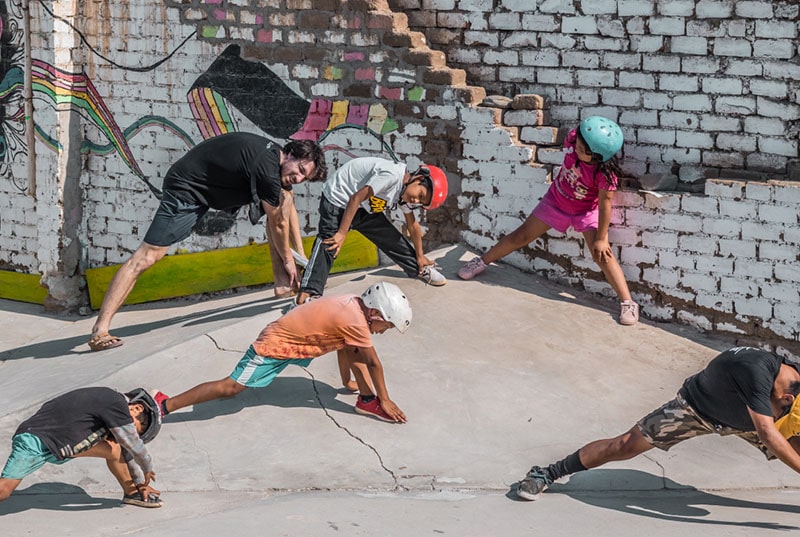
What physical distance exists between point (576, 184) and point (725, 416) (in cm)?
274

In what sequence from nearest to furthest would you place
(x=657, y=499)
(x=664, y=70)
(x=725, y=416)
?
(x=725, y=416), (x=657, y=499), (x=664, y=70)

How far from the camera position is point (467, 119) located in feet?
27.7

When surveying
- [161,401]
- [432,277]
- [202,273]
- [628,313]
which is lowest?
[202,273]

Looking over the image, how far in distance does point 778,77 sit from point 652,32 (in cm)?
94

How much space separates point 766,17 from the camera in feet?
24.4

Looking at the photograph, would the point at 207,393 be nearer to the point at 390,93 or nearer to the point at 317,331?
the point at 317,331

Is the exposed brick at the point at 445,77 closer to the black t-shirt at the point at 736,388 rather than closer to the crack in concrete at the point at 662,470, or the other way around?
the crack in concrete at the point at 662,470

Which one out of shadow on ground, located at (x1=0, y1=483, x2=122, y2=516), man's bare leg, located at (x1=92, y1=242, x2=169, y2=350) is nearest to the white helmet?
shadow on ground, located at (x1=0, y1=483, x2=122, y2=516)

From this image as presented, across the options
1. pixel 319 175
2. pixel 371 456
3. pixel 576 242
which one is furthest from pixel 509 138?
pixel 371 456

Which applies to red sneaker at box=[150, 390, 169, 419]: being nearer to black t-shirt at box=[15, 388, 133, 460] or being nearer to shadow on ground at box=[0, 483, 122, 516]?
shadow on ground at box=[0, 483, 122, 516]

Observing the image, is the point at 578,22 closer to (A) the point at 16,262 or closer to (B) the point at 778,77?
(B) the point at 778,77

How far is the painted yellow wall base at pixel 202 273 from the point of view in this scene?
960 cm

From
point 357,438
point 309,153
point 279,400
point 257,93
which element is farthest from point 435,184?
point 257,93

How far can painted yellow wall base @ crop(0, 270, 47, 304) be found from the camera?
35.1ft
